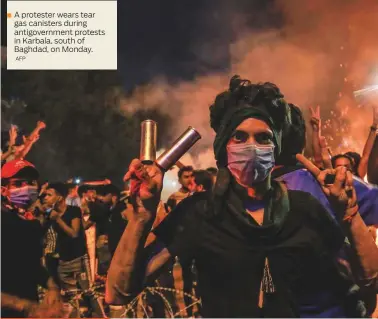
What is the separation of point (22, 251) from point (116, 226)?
45 centimetres

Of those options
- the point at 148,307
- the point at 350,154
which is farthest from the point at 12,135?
the point at 350,154

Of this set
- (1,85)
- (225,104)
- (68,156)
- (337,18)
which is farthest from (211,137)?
(1,85)

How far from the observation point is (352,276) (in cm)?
244

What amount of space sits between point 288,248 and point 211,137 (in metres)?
0.59

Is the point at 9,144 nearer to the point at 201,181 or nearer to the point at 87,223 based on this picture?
the point at 87,223

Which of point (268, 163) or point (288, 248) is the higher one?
point (268, 163)

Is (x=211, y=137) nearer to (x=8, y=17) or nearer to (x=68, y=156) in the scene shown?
(x=68, y=156)

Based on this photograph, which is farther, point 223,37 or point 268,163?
point 223,37

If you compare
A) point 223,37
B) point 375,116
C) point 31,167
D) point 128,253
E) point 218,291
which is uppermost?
point 223,37

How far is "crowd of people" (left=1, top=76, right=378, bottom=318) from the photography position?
7.82ft

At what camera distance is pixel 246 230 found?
238 centimetres

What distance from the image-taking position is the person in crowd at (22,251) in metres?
2.53
